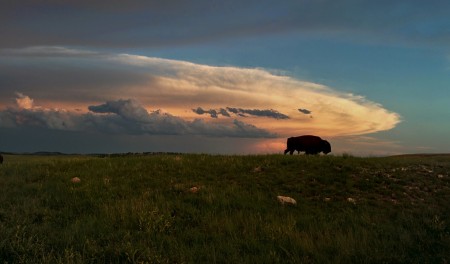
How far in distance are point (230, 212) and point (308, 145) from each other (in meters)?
22.4

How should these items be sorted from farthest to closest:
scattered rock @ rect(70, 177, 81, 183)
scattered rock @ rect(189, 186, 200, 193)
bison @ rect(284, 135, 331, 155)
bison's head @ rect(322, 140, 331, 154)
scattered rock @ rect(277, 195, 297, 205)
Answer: bison's head @ rect(322, 140, 331, 154), bison @ rect(284, 135, 331, 155), scattered rock @ rect(70, 177, 81, 183), scattered rock @ rect(189, 186, 200, 193), scattered rock @ rect(277, 195, 297, 205)

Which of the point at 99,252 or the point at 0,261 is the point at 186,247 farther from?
the point at 0,261

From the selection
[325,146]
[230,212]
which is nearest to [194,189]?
[230,212]

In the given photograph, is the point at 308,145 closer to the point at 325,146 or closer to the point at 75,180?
the point at 325,146

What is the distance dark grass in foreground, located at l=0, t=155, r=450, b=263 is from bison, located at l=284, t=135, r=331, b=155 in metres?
13.9

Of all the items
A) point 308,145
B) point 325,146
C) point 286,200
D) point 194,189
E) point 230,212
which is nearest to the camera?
point 230,212

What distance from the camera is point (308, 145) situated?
3353 centimetres

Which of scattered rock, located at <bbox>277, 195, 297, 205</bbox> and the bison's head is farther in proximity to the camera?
the bison's head

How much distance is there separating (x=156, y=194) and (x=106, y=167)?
6937mm

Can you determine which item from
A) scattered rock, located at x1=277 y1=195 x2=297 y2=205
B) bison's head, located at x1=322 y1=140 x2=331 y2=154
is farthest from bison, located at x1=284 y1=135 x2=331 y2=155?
scattered rock, located at x1=277 y1=195 x2=297 y2=205

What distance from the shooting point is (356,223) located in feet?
37.8

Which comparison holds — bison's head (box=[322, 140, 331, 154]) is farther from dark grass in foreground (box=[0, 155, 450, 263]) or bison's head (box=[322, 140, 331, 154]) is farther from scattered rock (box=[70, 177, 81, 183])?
scattered rock (box=[70, 177, 81, 183])

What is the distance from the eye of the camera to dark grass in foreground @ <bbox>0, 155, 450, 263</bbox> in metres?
9.05

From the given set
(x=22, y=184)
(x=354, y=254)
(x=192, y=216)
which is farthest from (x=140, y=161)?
(x=354, y=254)
